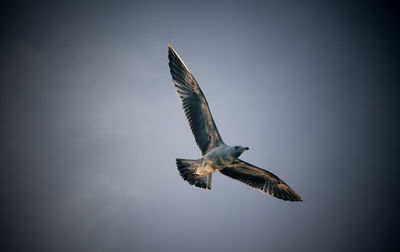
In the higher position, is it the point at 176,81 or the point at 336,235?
the point at 176,81

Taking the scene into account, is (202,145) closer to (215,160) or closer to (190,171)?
(215,160)

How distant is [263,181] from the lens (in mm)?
4902

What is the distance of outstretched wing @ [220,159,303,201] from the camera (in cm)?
473

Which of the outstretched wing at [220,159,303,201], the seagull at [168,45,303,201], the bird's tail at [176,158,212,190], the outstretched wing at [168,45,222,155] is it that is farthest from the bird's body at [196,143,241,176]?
the outstretched wing at [220,159,303,201]

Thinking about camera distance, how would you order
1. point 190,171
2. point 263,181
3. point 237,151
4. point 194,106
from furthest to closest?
point 263,181 < point 194,106 < point 190,171 < point 237,151

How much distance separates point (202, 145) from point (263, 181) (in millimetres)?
2146

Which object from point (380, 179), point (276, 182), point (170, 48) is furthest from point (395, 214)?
point (170, 48)

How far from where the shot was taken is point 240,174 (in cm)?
484

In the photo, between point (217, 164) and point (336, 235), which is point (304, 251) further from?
point (217, 164)

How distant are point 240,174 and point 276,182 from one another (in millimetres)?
1047

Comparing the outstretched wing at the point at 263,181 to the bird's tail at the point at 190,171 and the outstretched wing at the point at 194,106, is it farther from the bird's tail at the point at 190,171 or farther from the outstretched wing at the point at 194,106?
the outstretched wing at the point at 194,106

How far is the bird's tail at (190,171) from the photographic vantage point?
13.6 feet

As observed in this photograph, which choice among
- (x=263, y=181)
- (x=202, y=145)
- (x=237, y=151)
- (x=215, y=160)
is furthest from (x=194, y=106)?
(x=263, y=181)

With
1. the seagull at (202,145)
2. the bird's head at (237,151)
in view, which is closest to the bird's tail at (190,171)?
the seagull at (202,145)
